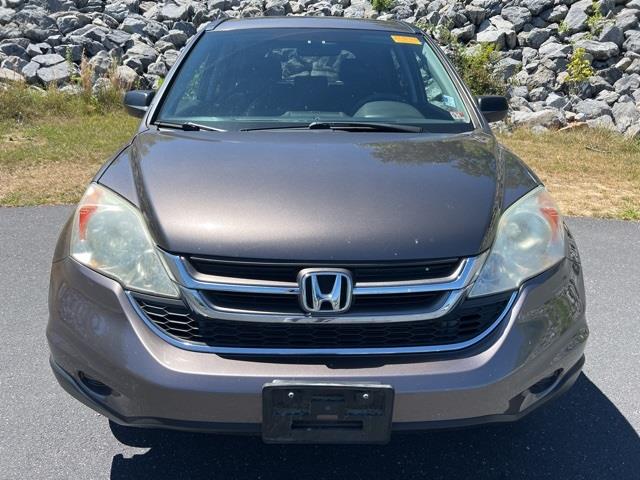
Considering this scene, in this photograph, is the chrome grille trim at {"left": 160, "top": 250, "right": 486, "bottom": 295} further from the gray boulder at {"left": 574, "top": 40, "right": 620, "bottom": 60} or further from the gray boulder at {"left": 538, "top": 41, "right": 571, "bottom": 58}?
the gray boulder at {"left": 574, "top": 40, "right": 620, "bottom": 60}

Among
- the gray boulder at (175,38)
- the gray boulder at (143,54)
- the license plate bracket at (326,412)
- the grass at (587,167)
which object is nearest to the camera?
the license plate bracket at (326,412)

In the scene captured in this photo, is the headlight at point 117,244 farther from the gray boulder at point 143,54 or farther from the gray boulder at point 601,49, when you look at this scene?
the gray boulder at point 601,49

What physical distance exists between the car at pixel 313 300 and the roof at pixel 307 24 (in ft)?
5.48

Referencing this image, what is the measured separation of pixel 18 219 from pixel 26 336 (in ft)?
7.40

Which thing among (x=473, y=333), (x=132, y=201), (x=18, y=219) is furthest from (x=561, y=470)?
(x=18, y=219)

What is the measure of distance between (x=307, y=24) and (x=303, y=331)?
240cm

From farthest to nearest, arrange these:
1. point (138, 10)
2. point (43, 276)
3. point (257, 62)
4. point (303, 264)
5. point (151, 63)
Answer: point (138, 10) → point (151, 63) → point (43, 276) → point (257, 62) → point (303, 264)

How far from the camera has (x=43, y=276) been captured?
14.5 feet

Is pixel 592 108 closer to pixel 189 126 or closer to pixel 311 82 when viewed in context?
pixel 311 82

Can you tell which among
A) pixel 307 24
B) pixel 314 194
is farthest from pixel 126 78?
pixel 314 194

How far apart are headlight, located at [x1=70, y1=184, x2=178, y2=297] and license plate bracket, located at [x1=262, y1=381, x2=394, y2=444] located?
1.53 feet

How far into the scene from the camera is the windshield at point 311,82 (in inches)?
128

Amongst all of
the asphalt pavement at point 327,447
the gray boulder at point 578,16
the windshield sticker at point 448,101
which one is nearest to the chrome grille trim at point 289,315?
the asphalt pavement at point 327,447

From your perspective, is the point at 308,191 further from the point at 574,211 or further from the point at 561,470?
the point at 574,211
